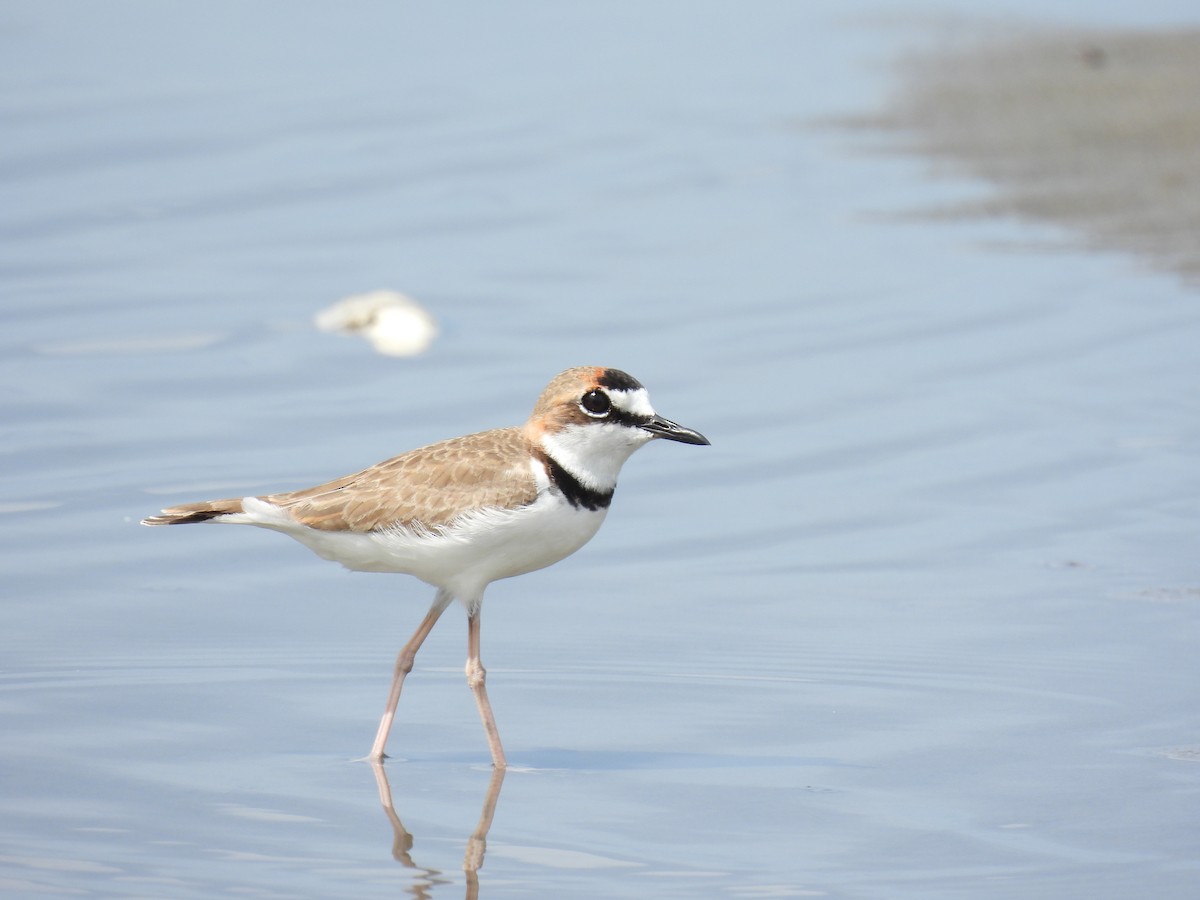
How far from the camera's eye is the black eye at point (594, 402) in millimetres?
6320

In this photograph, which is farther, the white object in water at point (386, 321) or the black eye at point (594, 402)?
the white object in water at point (386, 321)

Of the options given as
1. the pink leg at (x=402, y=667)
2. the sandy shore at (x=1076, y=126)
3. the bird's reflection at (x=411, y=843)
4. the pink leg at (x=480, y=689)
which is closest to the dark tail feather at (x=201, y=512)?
the pink leg at (x=402, y=667)

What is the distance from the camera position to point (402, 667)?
258 inches

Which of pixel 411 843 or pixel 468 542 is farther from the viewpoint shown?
pixel 468 542

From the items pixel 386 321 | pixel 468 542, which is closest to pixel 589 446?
pixel 468 542

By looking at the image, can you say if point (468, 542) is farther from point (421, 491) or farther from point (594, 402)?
point (594, 402)

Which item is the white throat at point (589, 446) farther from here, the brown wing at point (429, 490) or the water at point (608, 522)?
the water at point (608, 522)

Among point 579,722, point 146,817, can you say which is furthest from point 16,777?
point 579,722

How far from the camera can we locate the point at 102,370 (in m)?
10.1

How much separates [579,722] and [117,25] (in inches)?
550

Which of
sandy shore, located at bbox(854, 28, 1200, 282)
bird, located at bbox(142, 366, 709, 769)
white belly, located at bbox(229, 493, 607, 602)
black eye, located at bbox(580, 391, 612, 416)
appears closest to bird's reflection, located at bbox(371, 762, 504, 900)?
bird, located at bbox(142, 366, 709, 769)

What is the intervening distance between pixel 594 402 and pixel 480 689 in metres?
1.02

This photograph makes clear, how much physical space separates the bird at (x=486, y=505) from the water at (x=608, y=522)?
1.78ft

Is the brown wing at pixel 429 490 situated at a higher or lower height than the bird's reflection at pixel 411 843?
higher
